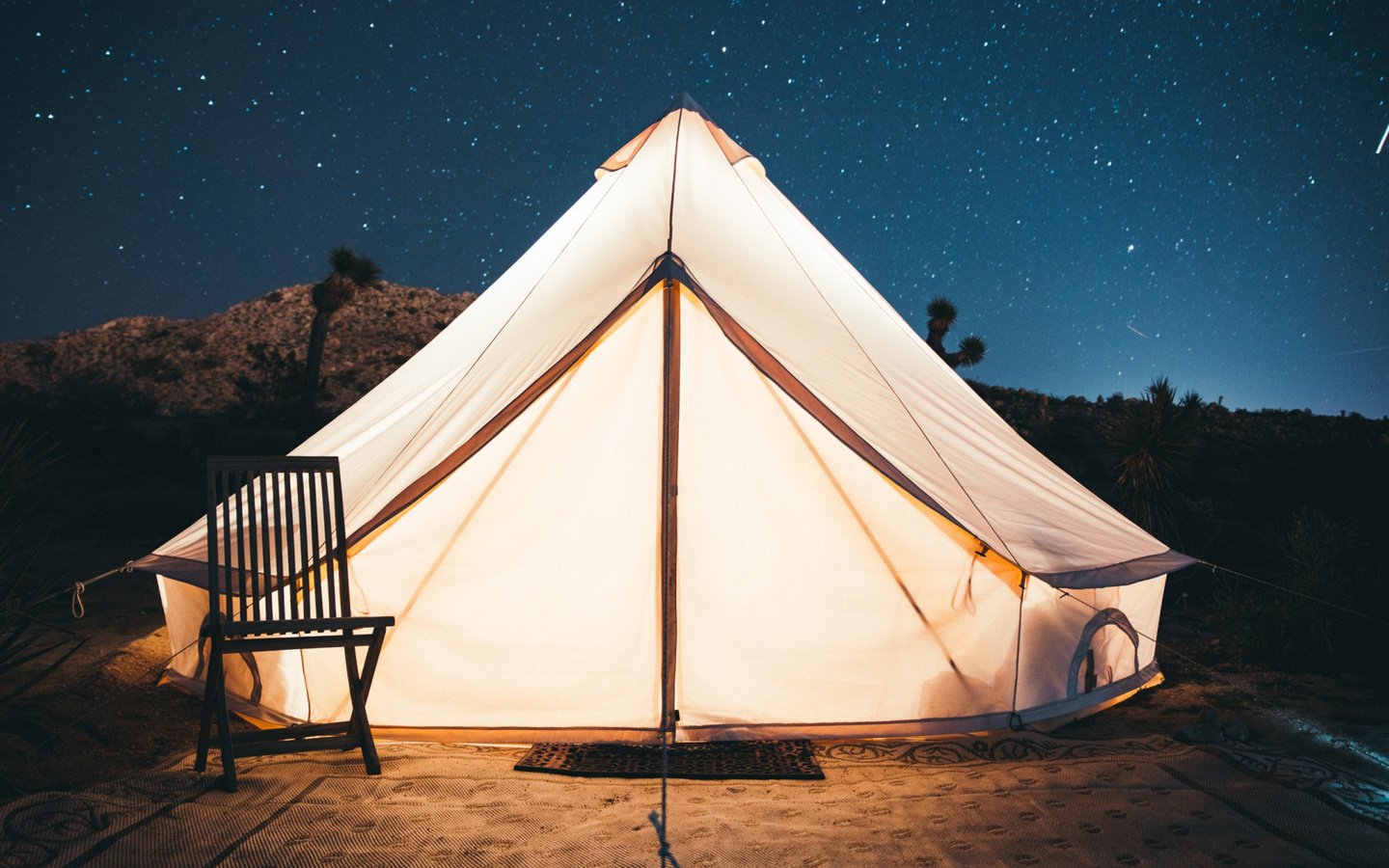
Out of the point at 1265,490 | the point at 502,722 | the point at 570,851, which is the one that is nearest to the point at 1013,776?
the point at 570,851

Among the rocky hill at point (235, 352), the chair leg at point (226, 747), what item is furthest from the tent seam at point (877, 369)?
the rocky hill at point (235, 352)

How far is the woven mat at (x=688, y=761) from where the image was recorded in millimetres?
2518

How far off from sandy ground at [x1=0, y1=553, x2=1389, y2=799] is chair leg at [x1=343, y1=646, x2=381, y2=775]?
2.44 feet

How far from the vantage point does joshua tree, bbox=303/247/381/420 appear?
14.3 m

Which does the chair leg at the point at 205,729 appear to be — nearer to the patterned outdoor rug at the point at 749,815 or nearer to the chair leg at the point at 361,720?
the patterned outdoor rug at the point at 749,815

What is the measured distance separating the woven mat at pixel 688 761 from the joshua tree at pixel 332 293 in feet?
43.8

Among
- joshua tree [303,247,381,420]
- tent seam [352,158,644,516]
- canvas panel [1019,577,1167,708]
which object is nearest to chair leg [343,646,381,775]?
tent seam [352,158,644,516]

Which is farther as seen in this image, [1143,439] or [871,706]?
[1143,439]

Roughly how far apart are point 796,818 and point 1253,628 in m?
3.36

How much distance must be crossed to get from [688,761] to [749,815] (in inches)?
20.1

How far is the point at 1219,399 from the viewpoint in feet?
60.2

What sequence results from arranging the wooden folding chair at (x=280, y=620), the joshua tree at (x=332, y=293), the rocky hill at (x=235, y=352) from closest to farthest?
the wooden folding chair at (x=280, y=620)
the joshua tree at (x=332, y=293)
the rocky hill at (x=235, y=352)

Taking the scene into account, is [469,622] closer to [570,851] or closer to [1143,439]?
[570,851]

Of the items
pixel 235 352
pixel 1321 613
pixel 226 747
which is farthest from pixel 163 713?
pixel 235 352
